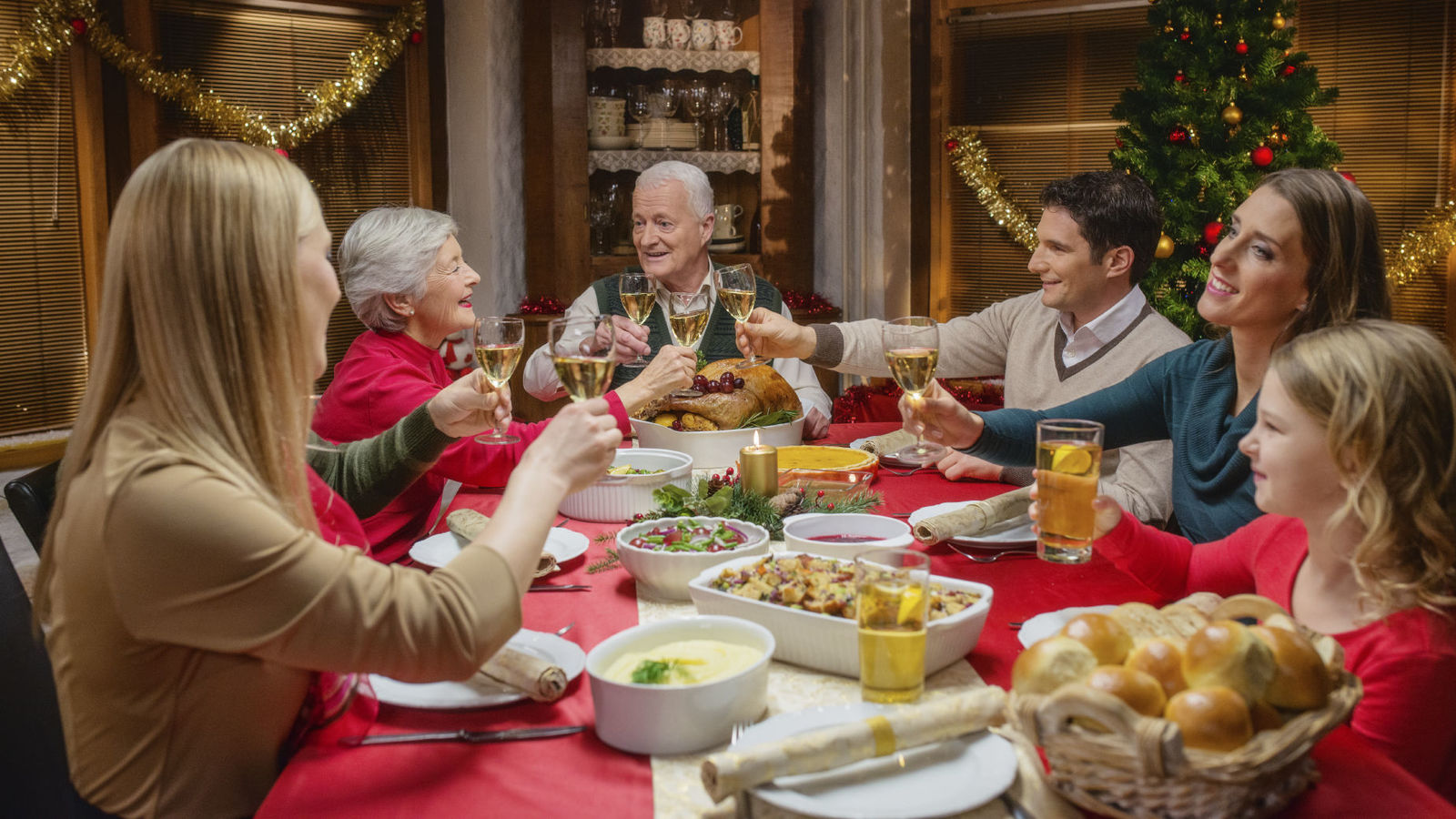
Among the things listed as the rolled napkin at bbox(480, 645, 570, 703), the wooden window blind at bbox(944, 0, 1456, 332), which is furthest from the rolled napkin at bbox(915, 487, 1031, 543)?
the wooden window blind at bbox(944, 0, 1456, 332)

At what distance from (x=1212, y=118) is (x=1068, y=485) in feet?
9.66

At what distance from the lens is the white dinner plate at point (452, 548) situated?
1810 millimetres

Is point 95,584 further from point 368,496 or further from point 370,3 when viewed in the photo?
point 370,3

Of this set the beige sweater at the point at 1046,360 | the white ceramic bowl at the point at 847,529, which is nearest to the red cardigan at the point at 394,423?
the white ceramic bowl at the point at 847,529

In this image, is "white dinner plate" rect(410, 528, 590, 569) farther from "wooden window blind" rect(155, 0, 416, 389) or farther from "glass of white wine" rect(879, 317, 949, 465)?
"wooden window blind" rect(155, 0, 416, 389)

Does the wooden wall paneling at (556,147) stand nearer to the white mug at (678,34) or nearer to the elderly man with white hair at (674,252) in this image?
the white mug at (678,34)

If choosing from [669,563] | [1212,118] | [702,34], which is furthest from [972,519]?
[702,34]

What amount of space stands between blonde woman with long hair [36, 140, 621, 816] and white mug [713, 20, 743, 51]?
4.30 m

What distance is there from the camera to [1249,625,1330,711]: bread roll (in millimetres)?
1009

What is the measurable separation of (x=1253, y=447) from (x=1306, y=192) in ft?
2.49

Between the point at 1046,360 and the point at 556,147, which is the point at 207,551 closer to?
the point at 1046,360

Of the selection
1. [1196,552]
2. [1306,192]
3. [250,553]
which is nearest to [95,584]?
[250,553]

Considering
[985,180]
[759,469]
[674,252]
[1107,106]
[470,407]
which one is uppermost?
[1107,106]

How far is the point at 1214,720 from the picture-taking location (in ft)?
3.16
